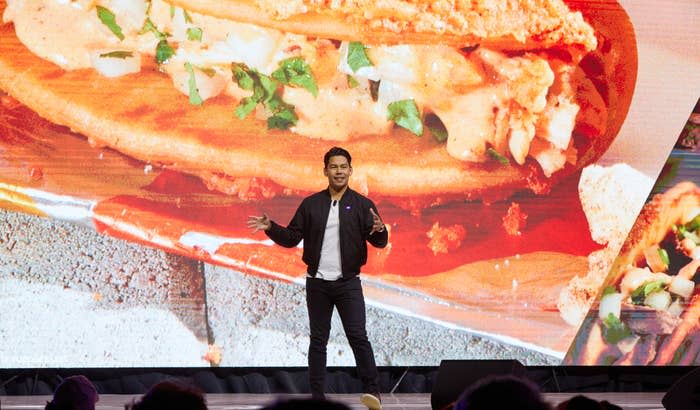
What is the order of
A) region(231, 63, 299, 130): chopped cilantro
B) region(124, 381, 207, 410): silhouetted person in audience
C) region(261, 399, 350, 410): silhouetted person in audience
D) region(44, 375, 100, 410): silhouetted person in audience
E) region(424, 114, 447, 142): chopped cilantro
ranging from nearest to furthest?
region(261, 399, 350, 410): silhouetted person in audience → region(124, 381, 207, 410): silhouetted person in audience → region(44, 375, 100, 410): silhouetted person in audience → region(231, 63, 299, 130): chopped cilantro → region(424, 114, 447, 142): chopped cilantro

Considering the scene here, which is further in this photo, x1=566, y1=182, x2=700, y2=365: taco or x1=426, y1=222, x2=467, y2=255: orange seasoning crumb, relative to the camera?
x1=566, y1=182, x2=700, y2=365: taco

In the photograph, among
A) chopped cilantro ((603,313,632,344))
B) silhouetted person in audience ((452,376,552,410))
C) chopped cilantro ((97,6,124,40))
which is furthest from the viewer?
chopped cilantro ((603,313,632,344))

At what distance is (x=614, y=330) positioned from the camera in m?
6.25

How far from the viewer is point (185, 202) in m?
5.96

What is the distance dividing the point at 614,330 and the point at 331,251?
2030 mm

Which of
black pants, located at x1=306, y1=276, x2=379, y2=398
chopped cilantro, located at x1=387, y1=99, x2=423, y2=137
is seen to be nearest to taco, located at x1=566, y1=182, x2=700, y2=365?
chopped cilantro, located at x1=387, y1=99, x2=423, y2=137

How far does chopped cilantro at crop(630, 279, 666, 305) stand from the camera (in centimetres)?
625

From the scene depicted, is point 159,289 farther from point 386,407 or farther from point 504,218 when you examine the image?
point 504,218

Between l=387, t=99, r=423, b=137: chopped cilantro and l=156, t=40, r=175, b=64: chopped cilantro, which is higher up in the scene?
l=156, t=40, r=175, b=64: chopped cilantro

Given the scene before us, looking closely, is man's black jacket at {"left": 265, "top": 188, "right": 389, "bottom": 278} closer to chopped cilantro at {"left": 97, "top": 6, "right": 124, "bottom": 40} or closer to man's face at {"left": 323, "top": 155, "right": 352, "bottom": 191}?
man's face at {"left": 323, "top": 155, "right": 352, "bottom": 191}

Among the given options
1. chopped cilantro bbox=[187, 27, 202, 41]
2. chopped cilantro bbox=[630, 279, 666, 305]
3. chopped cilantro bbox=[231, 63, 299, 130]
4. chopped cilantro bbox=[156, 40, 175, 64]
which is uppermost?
chopped cilantro bbox=[187, 27, 202, 41]

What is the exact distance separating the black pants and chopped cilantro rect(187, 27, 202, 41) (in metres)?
1.59

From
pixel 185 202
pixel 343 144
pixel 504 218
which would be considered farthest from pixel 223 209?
pixel 504 218

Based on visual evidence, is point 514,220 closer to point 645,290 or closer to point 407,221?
point 407,221
